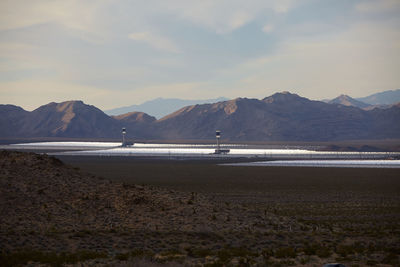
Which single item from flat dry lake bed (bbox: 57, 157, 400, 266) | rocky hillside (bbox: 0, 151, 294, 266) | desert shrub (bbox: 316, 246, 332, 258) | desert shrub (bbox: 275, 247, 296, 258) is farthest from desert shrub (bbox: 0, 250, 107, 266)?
desert shrub (bbox: 316, 246, 332, 258)

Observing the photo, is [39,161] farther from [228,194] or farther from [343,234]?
[343,234]

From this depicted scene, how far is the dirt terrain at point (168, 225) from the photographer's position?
1784 cm

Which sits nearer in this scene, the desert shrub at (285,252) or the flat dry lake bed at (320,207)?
the desert shrub at (285,252)

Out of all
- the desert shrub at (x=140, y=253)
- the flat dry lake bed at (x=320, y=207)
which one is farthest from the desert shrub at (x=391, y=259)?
the desert shrub at (x=140, y=253)

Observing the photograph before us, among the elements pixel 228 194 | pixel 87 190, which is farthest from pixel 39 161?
pixel 228 194

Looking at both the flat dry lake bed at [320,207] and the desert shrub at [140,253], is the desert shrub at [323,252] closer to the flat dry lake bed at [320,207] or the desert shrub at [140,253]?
the flat dry lake bed at [320,207]

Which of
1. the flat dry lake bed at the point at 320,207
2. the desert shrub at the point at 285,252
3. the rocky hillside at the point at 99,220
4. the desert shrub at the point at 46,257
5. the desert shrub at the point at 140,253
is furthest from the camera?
the flat dry lake bed at the point at 320,207

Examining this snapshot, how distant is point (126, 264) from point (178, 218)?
9.43 m

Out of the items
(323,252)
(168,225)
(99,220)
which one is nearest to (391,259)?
(323,252)

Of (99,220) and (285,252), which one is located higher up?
(99,220)

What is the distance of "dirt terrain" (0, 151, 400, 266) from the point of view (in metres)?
17.8

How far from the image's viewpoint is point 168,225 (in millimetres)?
24078

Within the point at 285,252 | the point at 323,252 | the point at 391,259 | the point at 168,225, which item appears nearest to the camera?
the point at 391,259

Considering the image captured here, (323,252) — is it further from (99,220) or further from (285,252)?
(99,220)
